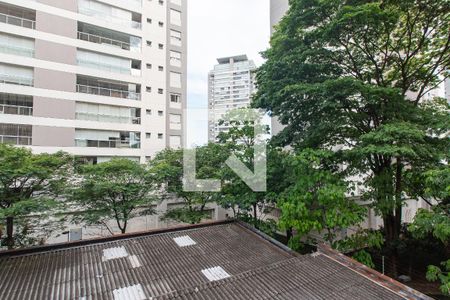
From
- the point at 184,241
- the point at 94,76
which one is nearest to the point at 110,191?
the point at 184,241

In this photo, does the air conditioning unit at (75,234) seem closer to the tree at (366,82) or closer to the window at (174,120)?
the window at (174,120)

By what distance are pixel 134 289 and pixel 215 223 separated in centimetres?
402

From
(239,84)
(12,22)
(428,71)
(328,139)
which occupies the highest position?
(239,84)

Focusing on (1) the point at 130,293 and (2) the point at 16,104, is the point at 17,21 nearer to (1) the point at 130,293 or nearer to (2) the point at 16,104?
(2) the point at 16,104

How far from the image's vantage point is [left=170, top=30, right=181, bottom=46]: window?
19672 millimetres

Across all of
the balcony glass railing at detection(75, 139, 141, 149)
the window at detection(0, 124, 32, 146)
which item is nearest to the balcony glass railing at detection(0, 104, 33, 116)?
the window at detection(0, 124, 32, 146)

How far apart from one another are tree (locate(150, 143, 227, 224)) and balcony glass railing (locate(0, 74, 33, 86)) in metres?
8.77

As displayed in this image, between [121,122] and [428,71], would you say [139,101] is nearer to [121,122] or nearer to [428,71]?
[121,122]

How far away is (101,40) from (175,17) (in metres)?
6.21

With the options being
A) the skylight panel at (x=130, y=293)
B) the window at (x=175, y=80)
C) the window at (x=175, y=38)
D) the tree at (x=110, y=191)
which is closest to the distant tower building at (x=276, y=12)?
the window at (x=175, y=38)

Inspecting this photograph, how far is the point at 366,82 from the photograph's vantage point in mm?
8672

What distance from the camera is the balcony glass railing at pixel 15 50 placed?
13.5m

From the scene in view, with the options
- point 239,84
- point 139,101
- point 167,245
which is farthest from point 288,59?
point 239,84

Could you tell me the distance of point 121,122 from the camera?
56.0 feet
